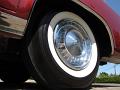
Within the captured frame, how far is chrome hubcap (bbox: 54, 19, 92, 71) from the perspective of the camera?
3.23 meters

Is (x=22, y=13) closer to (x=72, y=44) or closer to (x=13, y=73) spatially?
(x=72, y=44)

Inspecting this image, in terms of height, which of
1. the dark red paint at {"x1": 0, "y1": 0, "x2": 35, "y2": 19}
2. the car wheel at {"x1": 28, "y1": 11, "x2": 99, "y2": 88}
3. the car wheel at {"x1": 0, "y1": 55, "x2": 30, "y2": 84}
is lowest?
the car wheel at {"x1": 0, "y1": 55, "x2": 30, "y2": 84}

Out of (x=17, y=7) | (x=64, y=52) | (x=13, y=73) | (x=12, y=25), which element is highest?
(x=17, y=7)

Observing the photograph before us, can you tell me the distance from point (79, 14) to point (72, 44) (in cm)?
35

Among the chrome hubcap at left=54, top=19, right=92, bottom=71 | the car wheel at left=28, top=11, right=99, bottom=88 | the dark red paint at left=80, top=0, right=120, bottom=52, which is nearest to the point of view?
the car wheel at left=28, top=11, right=99, bottom=88

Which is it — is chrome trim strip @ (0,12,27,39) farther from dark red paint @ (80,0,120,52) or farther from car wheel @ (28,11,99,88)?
dark red paint @ (80,0,120,52)

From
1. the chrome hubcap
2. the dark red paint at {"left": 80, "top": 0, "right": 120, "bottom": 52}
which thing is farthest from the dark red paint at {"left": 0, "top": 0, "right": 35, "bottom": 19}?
the dark red paint at {"left": 80, "top": 0, "right": 120, "bottom": 52}

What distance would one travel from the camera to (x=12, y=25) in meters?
2.85

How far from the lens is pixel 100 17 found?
3623mm

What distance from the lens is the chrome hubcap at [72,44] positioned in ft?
10.6

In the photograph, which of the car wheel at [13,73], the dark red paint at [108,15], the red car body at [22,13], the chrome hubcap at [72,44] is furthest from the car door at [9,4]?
the car wheel at [13,73]

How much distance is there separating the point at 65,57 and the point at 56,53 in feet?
0.50

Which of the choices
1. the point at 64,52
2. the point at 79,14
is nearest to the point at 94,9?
the point at 79,14

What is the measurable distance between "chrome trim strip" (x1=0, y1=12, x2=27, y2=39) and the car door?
6 cm
